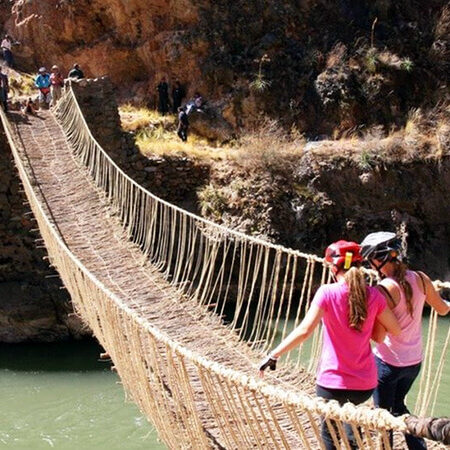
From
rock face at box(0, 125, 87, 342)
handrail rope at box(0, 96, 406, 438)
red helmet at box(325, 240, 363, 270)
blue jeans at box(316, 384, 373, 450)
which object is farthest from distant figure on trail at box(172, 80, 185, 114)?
blue jeans at box(316, 384, 373, 450)

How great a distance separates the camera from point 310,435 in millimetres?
3783

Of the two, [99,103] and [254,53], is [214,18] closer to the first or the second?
[254,53]

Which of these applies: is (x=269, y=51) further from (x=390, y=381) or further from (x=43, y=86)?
(x=390, y=381)

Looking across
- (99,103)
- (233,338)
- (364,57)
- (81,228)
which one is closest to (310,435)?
(233,338)

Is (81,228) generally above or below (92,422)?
above

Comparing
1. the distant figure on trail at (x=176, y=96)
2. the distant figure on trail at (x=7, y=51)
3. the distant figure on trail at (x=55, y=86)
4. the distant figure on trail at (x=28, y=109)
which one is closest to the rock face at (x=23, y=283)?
the distant figure on trail at (x=28, y=109)

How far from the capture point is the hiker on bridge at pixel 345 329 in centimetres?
270

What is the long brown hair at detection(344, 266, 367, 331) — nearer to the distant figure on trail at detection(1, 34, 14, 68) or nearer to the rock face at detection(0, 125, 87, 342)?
the rock face at detection(0, 125, 87, 342)

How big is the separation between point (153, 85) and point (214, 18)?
5.75 ft

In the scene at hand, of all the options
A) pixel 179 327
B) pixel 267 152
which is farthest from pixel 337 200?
pixel 179 327

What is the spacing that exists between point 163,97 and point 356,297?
11.0m

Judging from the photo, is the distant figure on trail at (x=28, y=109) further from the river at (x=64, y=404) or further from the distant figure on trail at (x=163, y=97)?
the river at (x=64, y=404)

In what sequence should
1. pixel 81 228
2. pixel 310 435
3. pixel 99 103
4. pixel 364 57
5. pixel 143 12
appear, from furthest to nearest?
pixel 143 12, pixel 364 57, pixel 99 103, pixel 81 228, pixel 310 435

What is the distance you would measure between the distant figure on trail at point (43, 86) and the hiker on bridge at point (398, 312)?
906 centimetres
